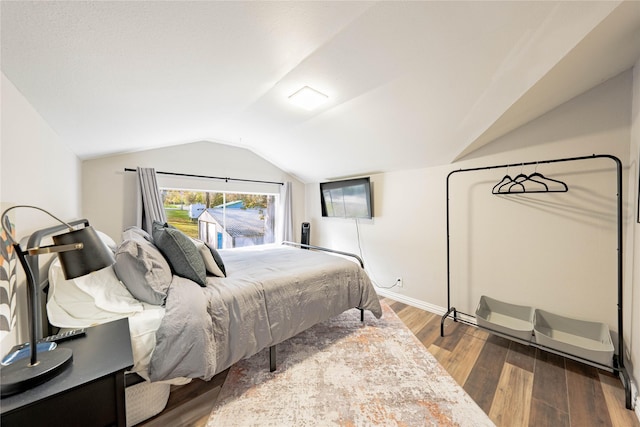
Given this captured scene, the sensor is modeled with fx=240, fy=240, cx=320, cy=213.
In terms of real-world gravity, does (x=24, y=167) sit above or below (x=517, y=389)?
above

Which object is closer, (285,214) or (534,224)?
(534,224)

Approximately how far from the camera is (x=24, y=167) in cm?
122

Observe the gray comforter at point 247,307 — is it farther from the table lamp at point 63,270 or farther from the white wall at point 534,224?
the white wall at point 534,224

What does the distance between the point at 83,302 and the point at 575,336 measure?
3.69 m

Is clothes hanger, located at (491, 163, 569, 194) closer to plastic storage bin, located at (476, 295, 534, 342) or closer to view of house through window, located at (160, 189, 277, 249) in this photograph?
plastic storage bin, located at (476, 295, 534, 342)

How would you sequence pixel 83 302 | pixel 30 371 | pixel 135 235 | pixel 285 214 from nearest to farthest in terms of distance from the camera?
pixel 30 371
pixel 83 302
pixel 135 235
pixel 285 214

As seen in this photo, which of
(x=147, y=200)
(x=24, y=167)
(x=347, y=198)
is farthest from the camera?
(x=347, y=198)

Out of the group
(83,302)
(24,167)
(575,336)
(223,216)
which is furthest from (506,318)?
(223,216)

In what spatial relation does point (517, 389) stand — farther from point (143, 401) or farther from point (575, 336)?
point (143, 401)

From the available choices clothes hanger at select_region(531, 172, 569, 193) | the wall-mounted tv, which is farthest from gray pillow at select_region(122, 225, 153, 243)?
clothes hanger at select_region(531, 172, 569, 193)

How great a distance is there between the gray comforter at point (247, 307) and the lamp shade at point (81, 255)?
659 millimetres

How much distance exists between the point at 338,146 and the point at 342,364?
251 cm

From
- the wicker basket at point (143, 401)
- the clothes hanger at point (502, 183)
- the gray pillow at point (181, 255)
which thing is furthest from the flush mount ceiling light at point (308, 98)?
the wicker basket at point (143, 401)

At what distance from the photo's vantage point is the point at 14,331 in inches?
40.8
